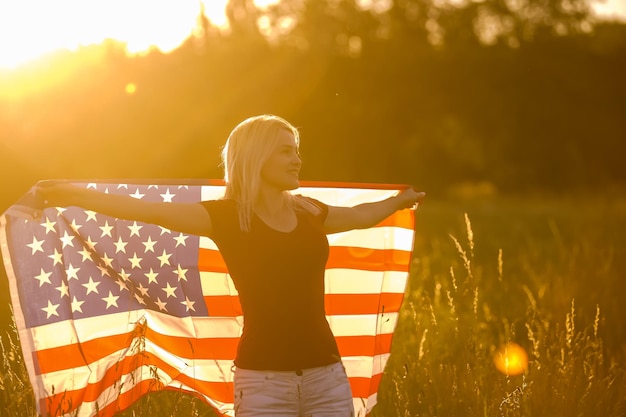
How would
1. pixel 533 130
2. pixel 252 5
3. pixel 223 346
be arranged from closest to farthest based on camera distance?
pixel 223 346, pixel 533 130, pixel 252 5

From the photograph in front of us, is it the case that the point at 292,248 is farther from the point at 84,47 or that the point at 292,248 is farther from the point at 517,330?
the point at 84,47

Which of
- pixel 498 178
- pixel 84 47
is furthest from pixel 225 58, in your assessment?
pixel 498 178

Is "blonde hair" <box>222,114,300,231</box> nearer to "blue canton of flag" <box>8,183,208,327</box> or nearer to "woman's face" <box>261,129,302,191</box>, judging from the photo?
"woman's face" <box>261,129,302,191</box>

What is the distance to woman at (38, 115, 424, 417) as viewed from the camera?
4371mm

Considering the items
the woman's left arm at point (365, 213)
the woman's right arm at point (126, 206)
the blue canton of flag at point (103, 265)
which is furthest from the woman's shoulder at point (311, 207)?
the blue canton of flag at point (103, 265)

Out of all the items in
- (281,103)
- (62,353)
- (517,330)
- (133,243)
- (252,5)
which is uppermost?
(252,5)

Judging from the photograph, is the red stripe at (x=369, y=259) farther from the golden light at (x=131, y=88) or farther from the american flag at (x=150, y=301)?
the golden light at (x=131, y=88)

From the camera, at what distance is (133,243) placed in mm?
5645

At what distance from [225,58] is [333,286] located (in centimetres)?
2604

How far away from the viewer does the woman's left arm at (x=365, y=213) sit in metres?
5.03

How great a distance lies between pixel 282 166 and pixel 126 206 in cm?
84

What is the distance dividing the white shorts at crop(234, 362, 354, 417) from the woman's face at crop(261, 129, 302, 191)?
0.98 metres

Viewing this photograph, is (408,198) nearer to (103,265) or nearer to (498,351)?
(103,265)

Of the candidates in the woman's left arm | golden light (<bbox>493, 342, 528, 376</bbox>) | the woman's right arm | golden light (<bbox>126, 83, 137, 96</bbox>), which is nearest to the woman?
the woman's right arm
